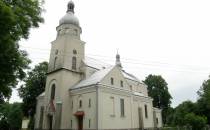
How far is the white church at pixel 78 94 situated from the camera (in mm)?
27422

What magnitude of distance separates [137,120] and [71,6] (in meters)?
22.0

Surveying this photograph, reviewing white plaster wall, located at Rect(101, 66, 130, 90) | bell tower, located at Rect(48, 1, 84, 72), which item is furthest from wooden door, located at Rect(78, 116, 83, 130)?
bell tower, located at Rect(48, 1, 84, 72)

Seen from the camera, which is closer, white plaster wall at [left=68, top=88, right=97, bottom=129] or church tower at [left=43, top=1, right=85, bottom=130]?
white plaster wall at [left=68, top=88, right=97, bottom=129]

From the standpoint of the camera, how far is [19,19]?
44.5ft

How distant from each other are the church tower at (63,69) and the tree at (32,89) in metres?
8.00

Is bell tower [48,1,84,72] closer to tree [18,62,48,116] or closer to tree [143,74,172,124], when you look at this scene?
tree [18,62,48,116]

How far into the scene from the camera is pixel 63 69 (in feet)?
101

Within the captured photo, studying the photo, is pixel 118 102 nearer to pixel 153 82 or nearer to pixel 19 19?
pixel 19 19

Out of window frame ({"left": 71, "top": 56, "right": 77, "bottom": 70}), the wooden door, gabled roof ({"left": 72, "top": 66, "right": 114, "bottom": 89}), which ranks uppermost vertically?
window frame ({"left": 71, "top": 56, "right": 77, "bottom": 70})

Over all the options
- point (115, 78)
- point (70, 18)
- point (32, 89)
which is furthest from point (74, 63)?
point (32, 89)

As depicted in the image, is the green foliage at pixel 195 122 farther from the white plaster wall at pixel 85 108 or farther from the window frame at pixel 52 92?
the window frame at pixel 52 92

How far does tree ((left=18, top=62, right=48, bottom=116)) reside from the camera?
39.2m

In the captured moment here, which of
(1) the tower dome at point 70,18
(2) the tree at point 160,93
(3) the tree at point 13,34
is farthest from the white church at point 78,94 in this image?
(2) the tree at point 160,93

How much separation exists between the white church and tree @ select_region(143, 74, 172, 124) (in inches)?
768
